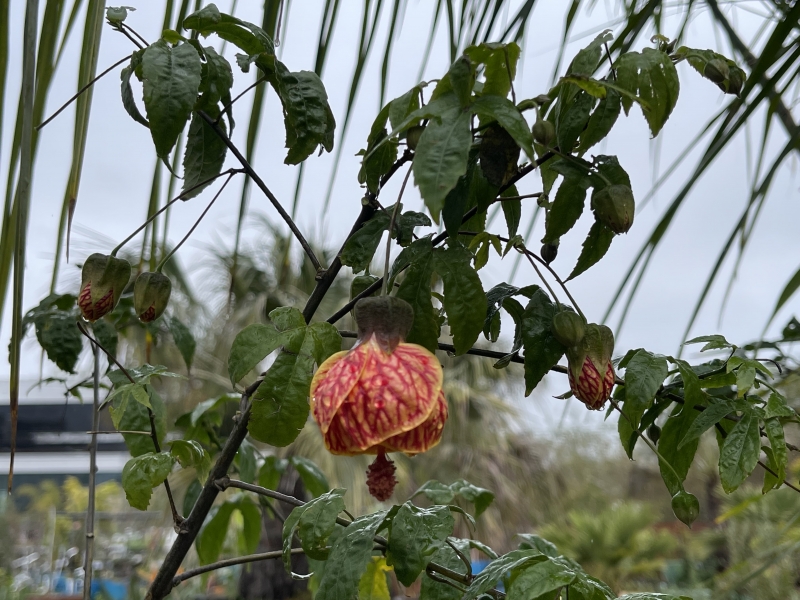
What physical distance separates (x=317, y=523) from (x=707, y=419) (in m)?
0.24

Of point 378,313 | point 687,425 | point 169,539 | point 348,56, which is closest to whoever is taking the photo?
point 378,313

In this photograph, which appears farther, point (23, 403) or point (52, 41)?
point (23, 403)

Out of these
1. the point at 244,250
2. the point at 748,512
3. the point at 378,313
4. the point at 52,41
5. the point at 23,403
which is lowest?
the point at 23,403

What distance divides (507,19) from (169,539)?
14.9 feet

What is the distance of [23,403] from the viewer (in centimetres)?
511

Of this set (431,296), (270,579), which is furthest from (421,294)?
(270,579)

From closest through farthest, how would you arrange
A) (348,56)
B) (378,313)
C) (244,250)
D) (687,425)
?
(378,313) < (687,425) < (348,56) < (244,250)

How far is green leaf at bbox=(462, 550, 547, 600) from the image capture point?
15.6 inches

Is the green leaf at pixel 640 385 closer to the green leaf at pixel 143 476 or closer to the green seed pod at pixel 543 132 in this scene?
the green seed pod at pixel 543 132

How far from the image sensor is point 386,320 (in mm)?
365

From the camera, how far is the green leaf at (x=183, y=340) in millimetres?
771

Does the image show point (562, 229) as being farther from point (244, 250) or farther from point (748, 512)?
point (244, 250)

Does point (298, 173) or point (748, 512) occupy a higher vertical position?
point (298, 173)

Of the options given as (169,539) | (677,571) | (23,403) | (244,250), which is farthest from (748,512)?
(23,403)
